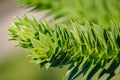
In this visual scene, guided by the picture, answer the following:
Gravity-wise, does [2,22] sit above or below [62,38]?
below

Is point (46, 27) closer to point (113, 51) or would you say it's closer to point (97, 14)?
point (113, 51)

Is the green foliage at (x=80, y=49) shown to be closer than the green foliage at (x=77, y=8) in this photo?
Yes

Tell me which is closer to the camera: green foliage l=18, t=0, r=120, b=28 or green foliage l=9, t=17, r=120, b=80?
green foliage l=9, t=17, r=120, b=80

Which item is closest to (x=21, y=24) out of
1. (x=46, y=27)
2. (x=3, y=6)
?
Answer: (x=46, y=27)

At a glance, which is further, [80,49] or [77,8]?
[77,8]

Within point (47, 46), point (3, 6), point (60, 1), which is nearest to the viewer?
point (47, 46)
